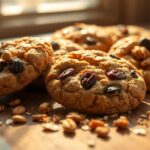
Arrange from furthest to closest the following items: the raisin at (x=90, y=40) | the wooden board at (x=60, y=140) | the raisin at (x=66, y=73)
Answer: the raisin at (x=90, y=40), the raisin at (x=66, y=73), the wooden board at (x=60, y=140)

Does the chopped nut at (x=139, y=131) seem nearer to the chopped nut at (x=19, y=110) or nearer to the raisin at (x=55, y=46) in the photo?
the chopped nut at (x=19, y=110)

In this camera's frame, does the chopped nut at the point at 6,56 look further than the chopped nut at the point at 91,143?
Yes

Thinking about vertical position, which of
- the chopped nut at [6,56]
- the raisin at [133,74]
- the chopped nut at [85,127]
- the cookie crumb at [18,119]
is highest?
the chopped nut at [6,56]

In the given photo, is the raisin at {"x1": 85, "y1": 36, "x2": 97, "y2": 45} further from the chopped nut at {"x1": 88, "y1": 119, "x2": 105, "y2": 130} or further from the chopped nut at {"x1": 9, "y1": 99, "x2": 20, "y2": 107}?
the chopped nut at {"x1": 88, "y1": 119, "x2": 105, "y2": 130}

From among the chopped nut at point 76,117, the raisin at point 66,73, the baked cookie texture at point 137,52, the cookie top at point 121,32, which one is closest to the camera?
the chopped nut at point 76,117

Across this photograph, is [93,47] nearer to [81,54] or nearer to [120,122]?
[81,54]

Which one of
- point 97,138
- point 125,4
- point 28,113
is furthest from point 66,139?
point 125,4

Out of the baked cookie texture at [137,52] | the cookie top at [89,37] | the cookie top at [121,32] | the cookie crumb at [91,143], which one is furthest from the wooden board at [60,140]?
the cookie top at [121,32]

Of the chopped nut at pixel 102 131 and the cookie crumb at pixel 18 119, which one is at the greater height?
the cookie crumb at pixel 18 119
